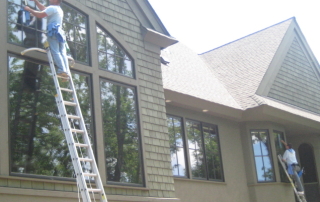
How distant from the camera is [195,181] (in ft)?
42.1

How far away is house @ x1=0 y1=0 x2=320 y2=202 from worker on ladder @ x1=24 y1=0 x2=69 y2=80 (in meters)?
0.33

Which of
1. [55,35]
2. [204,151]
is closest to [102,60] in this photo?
[55,35]

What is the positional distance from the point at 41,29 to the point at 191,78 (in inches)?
289

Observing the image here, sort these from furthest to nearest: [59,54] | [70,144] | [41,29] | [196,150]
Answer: [196,150] < [41,29] < [59,54] < [70,144]

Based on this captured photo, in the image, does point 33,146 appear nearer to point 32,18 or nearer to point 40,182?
point 40,182

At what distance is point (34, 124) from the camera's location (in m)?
7.58

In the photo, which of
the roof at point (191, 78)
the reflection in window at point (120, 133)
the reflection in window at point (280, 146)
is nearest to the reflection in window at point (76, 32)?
the reflection in window at point (120, 133)

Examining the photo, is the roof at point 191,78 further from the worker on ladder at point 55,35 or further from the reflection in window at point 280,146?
the worker on ladder at point 55,35

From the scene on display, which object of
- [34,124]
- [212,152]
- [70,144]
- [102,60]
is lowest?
[70,144]

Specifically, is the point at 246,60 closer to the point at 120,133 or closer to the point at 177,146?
the point at 177,146

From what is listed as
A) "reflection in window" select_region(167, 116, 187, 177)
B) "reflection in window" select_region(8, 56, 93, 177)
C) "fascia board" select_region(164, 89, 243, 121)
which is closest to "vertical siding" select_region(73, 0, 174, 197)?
"fascia board" select_region(164, 89, 243, 121)

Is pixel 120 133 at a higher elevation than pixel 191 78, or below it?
below

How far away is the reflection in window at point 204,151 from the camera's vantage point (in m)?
13.3

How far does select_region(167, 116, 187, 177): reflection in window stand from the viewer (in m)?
12.6
